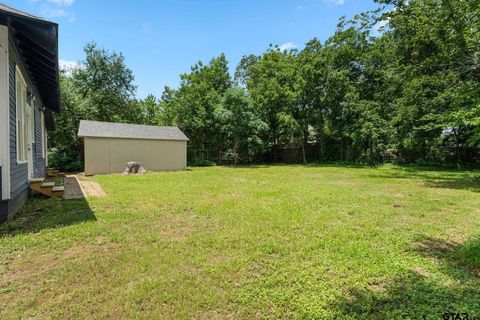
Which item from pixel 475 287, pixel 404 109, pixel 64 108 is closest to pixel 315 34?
pixel 404 109

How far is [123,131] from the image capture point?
1508 centimetres

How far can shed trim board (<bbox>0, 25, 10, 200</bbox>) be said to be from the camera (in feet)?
14.9

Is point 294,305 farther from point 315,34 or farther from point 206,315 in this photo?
point 315,34

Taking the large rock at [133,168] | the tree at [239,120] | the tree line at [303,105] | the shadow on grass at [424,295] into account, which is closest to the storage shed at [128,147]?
the large rock at [133,168]

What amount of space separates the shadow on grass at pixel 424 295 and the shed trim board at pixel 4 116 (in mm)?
5472

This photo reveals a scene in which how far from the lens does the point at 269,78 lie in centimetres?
2242

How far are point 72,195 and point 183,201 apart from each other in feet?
10.9

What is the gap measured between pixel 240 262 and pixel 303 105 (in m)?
20.1

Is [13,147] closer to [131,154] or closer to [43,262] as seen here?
[43,262]

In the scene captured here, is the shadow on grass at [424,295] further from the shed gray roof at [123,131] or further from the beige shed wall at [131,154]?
the shed gray roof at [123,131]

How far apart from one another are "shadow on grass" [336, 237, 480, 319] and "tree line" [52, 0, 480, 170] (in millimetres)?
13028

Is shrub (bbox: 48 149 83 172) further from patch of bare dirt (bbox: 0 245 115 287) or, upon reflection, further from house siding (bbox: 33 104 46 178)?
patch of bare dirt (bbox: 0 245 115 287)

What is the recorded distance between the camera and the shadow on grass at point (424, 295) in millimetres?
2150

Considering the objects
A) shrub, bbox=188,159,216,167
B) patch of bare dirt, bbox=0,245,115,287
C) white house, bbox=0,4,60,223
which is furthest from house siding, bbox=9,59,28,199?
shrub, bbox=188,159,216,167
